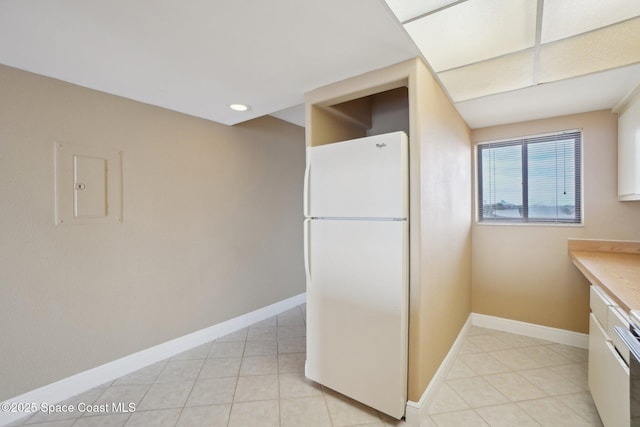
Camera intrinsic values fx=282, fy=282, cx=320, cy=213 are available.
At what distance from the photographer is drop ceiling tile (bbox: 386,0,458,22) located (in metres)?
1.25

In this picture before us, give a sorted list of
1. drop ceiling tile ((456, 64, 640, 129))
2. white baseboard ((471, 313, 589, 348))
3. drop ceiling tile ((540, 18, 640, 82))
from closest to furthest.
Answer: drop ceiling tile ((540, 18, 640, 82))
drop ceiling tile ((456, 64, 640, 129))
white baseboard ((471, 313, 589, 348))

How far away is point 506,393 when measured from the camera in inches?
81.4

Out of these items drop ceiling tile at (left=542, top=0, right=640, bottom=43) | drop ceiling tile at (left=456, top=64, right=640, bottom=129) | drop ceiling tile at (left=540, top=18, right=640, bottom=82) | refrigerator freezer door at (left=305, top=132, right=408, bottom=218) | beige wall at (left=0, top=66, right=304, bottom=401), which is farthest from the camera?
drop ceiling tile at (left=456, top=64, right=640, bottom=129)

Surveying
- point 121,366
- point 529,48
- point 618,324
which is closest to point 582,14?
point 529,48

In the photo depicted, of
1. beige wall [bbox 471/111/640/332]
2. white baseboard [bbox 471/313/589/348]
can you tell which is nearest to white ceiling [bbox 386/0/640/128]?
beige wall [bbox 471/111/640/332]

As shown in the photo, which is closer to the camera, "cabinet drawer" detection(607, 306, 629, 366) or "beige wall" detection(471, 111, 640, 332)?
"cabinet drawer" detection(607, 306, 629, 366)

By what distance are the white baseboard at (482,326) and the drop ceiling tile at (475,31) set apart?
216cm

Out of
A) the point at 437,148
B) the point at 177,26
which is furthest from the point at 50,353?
the point at 437,148

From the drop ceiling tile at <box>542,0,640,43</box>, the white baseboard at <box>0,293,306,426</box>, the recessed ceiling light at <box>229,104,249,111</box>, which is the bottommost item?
the white baseboard at <box>0,293,306,426</box>

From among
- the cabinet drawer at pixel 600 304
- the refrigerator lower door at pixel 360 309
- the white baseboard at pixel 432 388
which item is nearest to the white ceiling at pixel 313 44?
the refrigerator lower door at pixel 360 309

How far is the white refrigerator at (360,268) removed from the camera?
1.74 m

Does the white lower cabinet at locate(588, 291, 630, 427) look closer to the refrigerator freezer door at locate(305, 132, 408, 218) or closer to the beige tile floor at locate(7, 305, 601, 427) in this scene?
the beige tile floor at locate(7, 305, 601, 427)

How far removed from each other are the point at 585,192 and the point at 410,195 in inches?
83.7

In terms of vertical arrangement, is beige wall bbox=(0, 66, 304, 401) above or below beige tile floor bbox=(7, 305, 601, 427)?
above
